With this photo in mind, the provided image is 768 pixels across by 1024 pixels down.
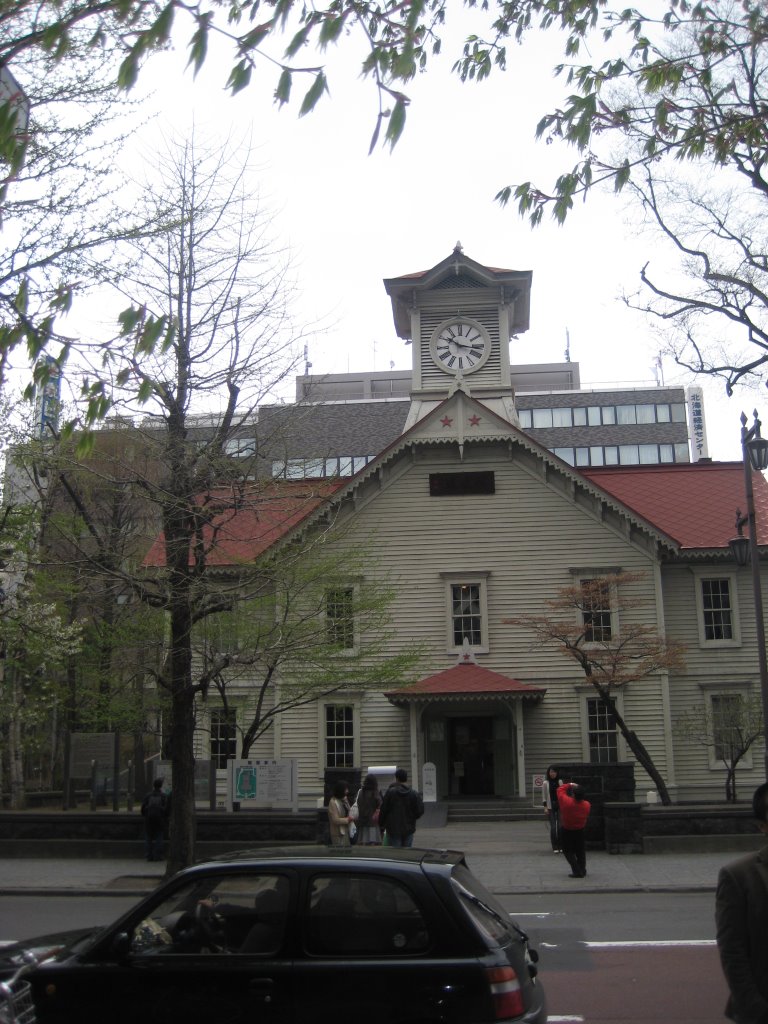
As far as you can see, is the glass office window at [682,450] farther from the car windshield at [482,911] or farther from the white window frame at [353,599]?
the car windshield at [482,911]

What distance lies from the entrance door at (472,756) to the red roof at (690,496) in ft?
25.7

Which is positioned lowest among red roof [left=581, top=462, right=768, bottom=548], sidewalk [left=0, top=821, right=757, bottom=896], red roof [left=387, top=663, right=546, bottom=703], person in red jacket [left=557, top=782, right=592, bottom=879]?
sidewalk [left=0, top=821, right=757, bottom=896]

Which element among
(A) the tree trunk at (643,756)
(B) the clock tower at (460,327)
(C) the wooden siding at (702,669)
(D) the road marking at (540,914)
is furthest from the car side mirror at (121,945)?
(B) the clock tower at (460,327)

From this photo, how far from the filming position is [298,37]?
600 cm

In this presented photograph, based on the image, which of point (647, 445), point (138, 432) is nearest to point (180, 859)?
point (138, 432)

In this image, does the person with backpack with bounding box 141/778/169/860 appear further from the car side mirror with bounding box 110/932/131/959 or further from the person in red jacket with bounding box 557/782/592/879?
the car side mirror with bounding box 110/932/131/959

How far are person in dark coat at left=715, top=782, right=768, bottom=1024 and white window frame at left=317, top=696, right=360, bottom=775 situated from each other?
82.9 feet

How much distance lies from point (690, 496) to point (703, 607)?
14.5 feet

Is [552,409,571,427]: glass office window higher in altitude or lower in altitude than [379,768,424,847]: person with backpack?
higher

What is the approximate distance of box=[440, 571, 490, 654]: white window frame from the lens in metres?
29.8

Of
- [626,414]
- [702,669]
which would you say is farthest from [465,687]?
[626,414]

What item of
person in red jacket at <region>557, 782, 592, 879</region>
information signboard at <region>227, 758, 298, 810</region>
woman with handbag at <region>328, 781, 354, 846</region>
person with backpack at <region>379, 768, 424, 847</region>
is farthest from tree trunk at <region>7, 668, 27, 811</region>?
person in red jacket at <region>557, 782, 592, 879</region>

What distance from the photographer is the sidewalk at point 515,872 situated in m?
16.2

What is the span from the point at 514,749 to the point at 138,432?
663 inches
